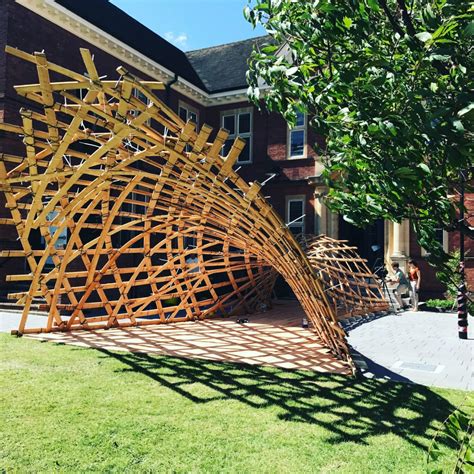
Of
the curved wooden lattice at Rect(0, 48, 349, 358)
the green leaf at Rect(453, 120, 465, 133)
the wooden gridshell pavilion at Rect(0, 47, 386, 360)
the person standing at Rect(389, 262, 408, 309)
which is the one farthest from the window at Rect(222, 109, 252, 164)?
the green leaf at Rect(453, 120, 465, 133)

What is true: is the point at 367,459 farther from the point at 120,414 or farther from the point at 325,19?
the point at 325,19

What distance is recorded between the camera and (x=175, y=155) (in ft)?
17.1

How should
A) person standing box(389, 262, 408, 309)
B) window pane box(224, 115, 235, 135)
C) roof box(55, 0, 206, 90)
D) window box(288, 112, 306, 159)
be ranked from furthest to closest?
window pane box(224, 115, 235, 135) → window box(288, 112, 306, 159) → roof box(55, 0, 206, 90) → person standing box(389, 262, 408, 309)

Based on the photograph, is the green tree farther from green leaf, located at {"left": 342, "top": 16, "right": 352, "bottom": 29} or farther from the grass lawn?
the grass lawn

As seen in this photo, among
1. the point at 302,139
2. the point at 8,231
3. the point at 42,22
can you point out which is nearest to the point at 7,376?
the point at 8,231

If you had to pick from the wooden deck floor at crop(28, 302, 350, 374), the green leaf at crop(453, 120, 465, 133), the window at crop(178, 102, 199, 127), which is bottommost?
the wooden deck floor at crop(28, 302, 350, 374)

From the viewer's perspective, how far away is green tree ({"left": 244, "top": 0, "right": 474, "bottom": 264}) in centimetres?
193

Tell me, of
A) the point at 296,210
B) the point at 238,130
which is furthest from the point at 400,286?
the point at 238,130

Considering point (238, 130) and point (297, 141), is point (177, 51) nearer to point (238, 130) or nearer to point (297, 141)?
point (238, 130)

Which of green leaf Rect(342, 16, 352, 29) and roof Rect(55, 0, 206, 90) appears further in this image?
roof Rect(55, 0, 206, 90)

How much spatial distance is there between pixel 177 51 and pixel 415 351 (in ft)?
66.3

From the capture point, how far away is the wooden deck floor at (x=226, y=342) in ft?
23.7

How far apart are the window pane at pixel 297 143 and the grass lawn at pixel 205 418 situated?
14.1m

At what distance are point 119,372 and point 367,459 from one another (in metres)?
3.74
